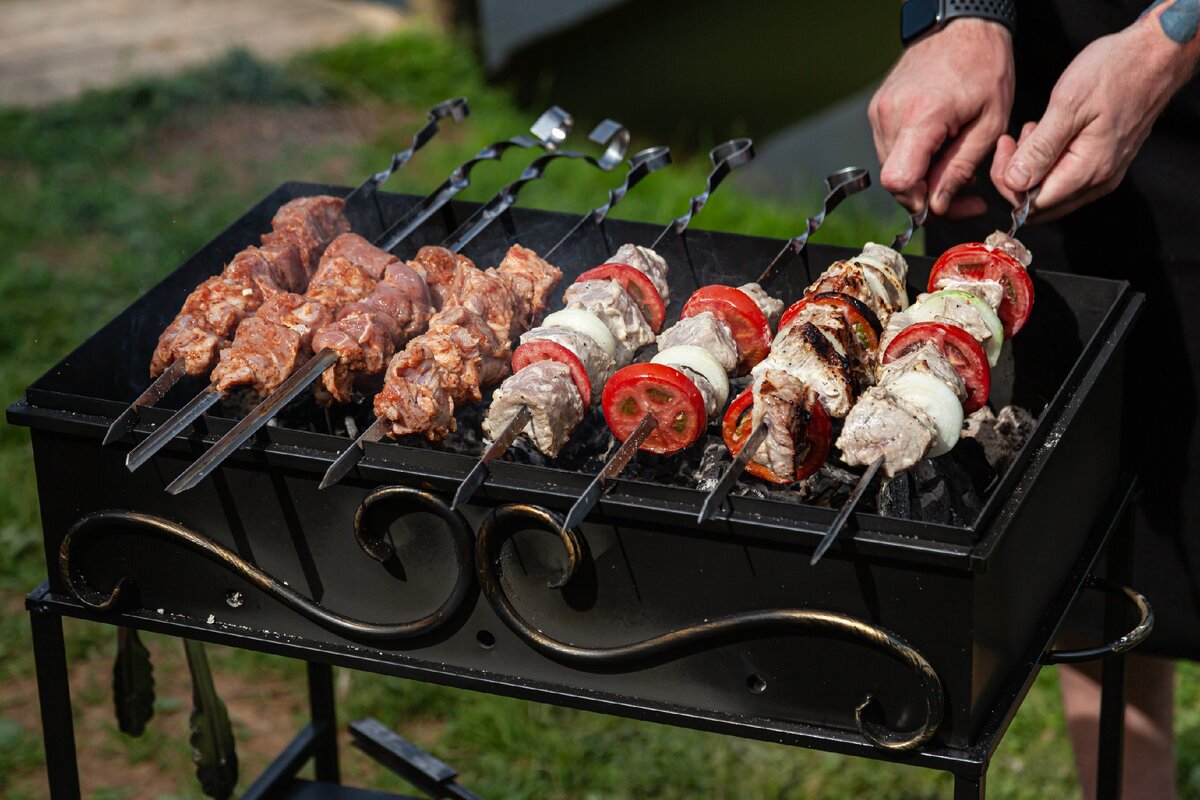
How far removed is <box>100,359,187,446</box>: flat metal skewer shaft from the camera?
1880 millimetres

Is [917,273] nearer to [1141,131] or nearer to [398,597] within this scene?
[1141,131]

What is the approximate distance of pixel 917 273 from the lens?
2.41 meters

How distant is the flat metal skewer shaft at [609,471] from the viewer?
168 centimetres

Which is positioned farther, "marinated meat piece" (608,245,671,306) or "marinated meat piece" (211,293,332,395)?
"marinated meat piece" (608,245,671,306)

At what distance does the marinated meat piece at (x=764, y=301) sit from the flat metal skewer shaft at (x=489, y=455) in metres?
0.49

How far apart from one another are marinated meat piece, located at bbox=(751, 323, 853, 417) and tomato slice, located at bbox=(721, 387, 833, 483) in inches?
1.9

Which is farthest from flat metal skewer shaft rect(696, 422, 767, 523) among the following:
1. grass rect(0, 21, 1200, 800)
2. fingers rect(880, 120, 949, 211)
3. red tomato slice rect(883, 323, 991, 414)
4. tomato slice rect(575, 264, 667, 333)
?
grass rect(0, 21, 1200, 800)

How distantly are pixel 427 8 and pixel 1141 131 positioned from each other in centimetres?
604

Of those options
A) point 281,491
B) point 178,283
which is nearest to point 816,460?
point 281,491

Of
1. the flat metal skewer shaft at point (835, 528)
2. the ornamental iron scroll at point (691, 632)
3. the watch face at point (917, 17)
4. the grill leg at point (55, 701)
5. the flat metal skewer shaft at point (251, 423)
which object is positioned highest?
the watch face at point (917, 17)

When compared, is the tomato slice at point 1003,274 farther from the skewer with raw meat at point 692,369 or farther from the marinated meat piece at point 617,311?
the marinated meat piece at point 617,311

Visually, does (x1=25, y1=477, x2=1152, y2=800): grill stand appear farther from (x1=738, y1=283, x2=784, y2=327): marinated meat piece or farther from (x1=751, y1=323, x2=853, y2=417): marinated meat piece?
(x1=738, y1=283, x2=784, y2=327): marinated meat piece

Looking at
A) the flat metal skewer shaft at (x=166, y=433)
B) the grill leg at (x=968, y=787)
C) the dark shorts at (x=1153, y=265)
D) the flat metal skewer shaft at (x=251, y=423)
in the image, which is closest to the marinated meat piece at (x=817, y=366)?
the grill leg at (x=968, y=787)

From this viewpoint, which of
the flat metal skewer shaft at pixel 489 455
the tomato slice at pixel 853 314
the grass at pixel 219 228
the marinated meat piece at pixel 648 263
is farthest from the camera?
the grass at pixel 219 228
